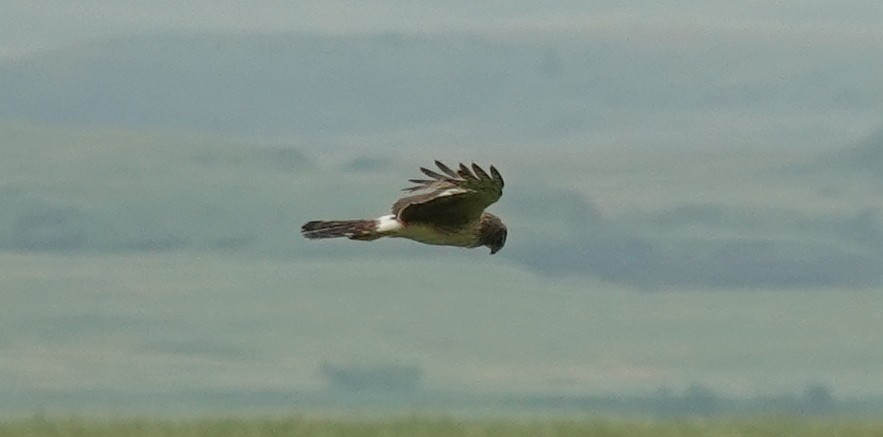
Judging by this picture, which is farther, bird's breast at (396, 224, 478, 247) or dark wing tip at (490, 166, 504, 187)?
bird's breast at (396, 224, 478, 247)

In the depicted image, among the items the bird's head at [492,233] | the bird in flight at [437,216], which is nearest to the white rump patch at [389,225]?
the bird in flight at [437,216]

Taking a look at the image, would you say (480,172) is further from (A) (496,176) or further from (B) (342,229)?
(B) (342,229)

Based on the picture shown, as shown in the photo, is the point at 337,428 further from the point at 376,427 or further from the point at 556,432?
the point at 556,432

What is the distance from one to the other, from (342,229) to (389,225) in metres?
0.36

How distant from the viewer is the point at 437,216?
1233cm

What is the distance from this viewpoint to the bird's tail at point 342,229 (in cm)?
1223

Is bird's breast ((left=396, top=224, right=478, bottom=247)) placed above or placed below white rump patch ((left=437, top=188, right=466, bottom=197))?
below

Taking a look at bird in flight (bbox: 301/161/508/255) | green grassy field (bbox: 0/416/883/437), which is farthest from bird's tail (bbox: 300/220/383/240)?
green grassy field (bbox: 0/416/883/437)

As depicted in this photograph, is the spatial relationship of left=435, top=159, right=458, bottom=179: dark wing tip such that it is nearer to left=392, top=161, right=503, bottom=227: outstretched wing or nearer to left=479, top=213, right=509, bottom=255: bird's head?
left=392, top=161, right=503, bottom=227: outstretched wing

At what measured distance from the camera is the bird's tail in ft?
40.1

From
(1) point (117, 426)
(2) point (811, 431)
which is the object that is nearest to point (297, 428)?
(1) point (117, 426)

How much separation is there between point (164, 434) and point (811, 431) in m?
11.2

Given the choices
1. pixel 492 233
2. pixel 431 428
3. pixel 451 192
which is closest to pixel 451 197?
pixel 451 192

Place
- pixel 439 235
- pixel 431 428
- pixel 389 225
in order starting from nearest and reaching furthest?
pixel 389 225, pixel 439 235, pixel 431 428
